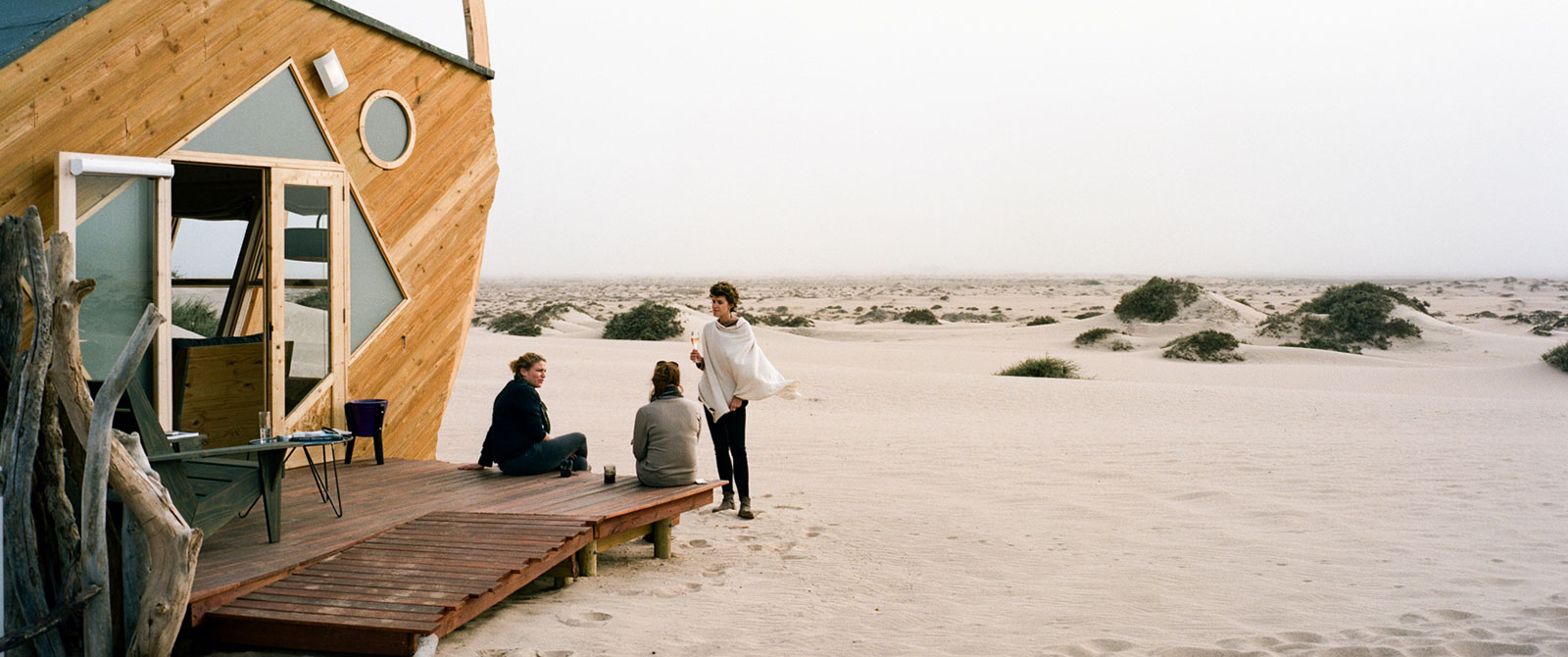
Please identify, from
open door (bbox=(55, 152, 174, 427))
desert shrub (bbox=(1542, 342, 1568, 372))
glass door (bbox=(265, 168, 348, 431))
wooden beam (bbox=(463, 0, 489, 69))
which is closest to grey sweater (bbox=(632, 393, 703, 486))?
glass door (bbox=(265, 168, 348, 431))

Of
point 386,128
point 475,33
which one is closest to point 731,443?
point 386,128

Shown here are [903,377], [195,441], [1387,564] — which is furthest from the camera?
[903,377]

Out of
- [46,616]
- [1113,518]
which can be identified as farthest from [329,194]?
[1113,518]

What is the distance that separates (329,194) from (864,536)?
481cm

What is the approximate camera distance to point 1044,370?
884 inches

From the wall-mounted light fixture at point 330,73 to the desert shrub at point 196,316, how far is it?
1.94 m

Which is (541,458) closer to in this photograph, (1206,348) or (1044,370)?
(1044,370)

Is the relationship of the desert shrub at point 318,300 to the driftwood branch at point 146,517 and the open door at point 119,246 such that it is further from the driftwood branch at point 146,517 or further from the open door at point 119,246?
the driftwood branch at point 146,517

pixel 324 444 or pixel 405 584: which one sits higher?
pixel 324 444

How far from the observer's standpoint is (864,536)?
8.45m

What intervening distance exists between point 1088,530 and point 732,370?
10.1 feet

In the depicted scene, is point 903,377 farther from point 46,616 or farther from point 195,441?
point 46,616

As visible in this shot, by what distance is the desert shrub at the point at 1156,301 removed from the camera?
106 ft

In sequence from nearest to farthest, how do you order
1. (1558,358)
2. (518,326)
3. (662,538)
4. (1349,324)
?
1. (662,538)
2. (1558,358)
3. (1349,324)
4. (518,326)
